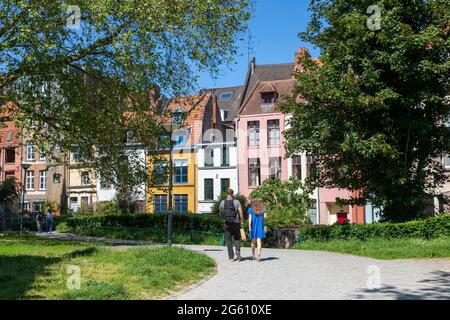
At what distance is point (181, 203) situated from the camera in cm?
5488

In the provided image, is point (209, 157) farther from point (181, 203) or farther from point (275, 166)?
point (275, 166)

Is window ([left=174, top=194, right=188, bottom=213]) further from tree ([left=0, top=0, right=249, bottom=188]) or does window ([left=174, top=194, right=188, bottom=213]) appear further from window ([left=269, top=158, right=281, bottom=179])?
tree ([left=0, top=0, right=249, bottom=188])

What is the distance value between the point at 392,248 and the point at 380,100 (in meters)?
5.60

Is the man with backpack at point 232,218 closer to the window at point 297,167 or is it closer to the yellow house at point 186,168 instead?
the window at point 297,167

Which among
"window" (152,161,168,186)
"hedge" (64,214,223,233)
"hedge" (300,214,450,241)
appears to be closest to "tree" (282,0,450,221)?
→ "hedge" (300,214,450,241)

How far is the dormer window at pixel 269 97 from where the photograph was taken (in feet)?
165

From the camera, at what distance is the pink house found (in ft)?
160

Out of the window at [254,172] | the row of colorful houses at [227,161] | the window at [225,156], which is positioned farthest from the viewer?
the window at [225,156]

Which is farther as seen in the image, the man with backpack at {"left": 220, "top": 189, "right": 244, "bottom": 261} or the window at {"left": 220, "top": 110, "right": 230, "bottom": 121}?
the window at {"left": 220, "top": 110, "right": 230, "bottom": 121}

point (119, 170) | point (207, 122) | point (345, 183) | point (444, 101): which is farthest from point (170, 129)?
point (207, 122)

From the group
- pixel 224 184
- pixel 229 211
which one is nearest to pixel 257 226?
pixel 229 211

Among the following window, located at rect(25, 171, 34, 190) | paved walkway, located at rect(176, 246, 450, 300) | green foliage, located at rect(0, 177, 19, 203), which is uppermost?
window, located at rect(25, 171, 34, 190)

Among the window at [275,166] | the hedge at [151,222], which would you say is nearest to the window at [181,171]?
the window at [275,166]

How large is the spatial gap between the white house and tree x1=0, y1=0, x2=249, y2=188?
2772 centimetres
